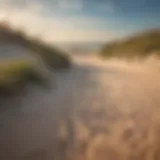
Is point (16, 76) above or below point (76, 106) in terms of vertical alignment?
above

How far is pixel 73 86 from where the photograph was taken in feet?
3.92

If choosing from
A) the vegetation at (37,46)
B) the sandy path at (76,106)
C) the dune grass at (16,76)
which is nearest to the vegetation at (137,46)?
the sandy path at (76,106)

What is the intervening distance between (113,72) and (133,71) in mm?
77

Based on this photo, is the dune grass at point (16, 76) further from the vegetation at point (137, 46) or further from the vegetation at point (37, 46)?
the vegetation at point (137, 46)

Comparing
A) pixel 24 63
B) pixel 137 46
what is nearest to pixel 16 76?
pixel 24 63

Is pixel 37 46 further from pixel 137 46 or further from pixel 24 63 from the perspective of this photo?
pixel 137 46

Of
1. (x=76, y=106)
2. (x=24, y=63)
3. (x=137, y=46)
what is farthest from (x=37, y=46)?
(x=137, y=46)

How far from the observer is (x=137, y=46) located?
1.21 m

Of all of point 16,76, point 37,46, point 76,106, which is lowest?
point 76,106

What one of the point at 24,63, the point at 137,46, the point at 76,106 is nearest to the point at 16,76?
the point at 24,63

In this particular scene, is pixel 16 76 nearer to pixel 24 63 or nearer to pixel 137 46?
pixel 24 63

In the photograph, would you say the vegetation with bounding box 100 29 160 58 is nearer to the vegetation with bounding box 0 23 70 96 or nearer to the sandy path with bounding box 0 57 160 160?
the sandy path with bounding box 0 57 160 160

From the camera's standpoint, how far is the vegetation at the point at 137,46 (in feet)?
3.94

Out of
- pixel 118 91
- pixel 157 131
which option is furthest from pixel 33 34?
pixel 157 131
